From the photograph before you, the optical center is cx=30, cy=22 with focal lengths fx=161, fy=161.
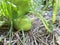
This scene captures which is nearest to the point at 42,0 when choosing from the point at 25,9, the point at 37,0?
the point at 37,0

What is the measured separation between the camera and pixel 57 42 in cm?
68

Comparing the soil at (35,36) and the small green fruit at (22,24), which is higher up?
the small green fruit at (22,24)

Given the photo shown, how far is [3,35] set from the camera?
677 mm

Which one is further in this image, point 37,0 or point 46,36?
point 37,0

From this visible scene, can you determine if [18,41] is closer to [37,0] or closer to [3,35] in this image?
[3,35]

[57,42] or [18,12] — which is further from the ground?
[18,12]

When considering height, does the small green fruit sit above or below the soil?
above

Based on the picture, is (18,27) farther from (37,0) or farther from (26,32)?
(37,0)

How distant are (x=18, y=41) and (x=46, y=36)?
12 centimetres

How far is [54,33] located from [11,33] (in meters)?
0.19

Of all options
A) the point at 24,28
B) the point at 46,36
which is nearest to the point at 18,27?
the point at 24,28

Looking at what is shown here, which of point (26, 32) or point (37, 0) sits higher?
point (37, 0)

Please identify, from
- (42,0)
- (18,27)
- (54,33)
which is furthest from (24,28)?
(42,0)

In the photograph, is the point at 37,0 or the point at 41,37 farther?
the point at 37,0
